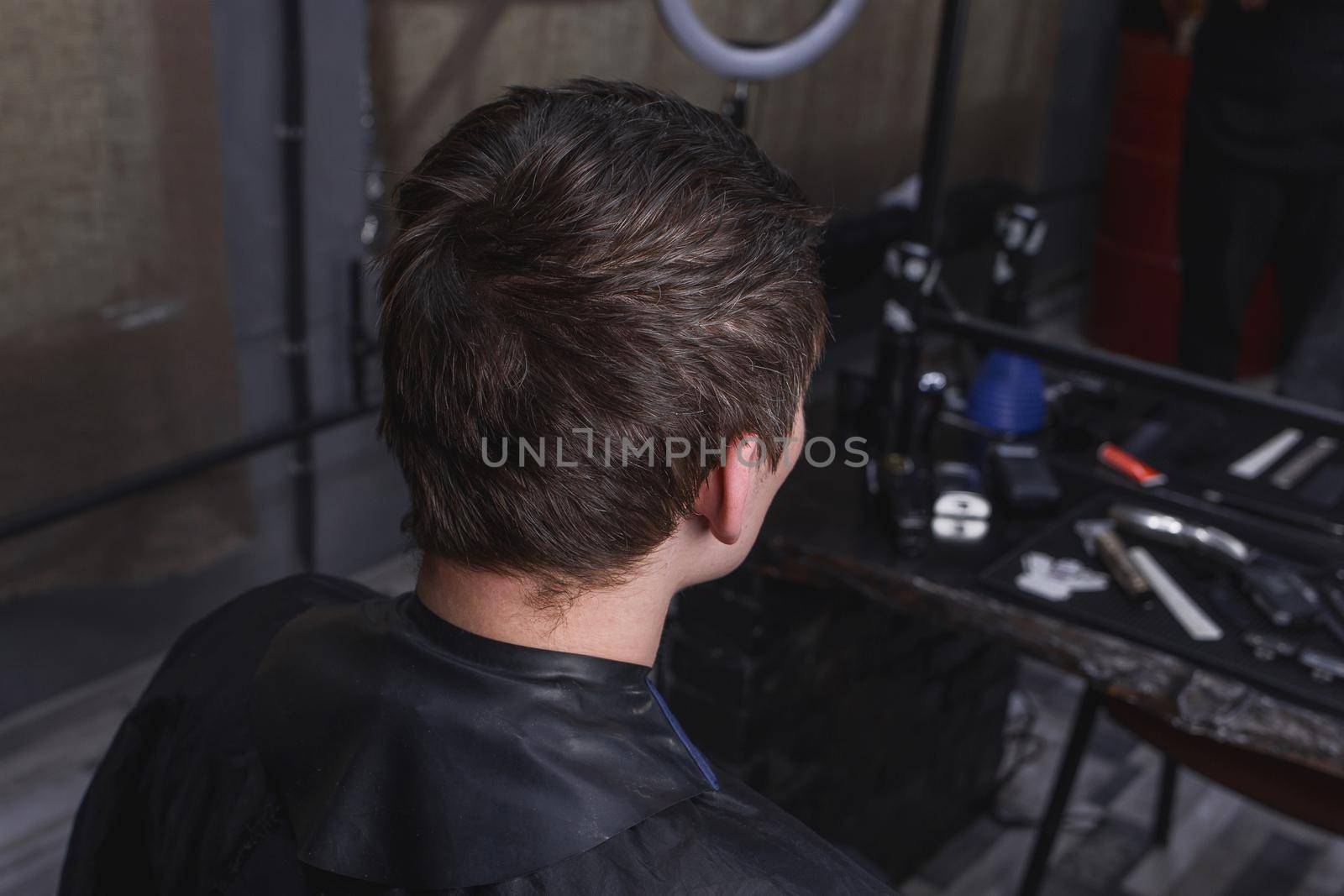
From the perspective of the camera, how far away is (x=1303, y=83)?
2379 mm

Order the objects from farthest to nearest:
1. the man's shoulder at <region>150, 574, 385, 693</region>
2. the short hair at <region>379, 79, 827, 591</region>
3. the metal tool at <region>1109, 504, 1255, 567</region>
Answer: the metal tool at <region>1109, 504, 1255, 567</region>
the man's shoulder at <region>150, 574, 385, 693</region>
the short hair at <region>379, 79, 827, 591</region>

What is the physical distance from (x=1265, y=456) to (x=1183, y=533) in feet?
1.17

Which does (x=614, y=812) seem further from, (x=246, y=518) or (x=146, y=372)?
(x=246, y=518)

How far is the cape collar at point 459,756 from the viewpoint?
703 millimetres

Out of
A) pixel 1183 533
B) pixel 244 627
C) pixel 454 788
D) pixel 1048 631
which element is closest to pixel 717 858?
pixel 454 788

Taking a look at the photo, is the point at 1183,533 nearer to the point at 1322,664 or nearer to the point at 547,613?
the point at 1322,664

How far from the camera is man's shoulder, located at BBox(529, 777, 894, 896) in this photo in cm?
70

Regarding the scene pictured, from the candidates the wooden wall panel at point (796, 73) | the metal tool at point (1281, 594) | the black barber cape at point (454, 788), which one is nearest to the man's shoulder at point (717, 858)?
the black barber cape at point (454, 788)

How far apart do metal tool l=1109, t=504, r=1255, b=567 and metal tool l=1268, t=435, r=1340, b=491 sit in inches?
8.1

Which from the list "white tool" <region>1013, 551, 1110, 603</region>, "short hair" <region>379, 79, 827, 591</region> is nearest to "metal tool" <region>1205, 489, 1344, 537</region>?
"white tool" <region>1013, 551, 1110, 603</region>

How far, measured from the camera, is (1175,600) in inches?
52.7

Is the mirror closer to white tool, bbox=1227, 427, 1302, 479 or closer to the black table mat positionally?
white tool, bbox=1227, 427, 1302, 479

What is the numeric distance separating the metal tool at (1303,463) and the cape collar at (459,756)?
45.7 inches

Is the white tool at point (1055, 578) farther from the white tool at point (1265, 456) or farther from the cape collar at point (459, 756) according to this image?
the cape collar at point (459, 756)
